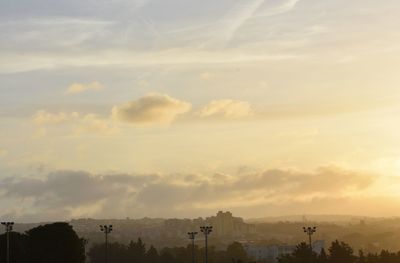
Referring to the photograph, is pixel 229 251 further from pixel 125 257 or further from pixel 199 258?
pixel 125 257

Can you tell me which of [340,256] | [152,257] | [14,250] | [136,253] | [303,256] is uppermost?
[14,250]

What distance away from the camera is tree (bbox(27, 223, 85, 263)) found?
122188mm

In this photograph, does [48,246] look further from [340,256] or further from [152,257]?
[340,256]

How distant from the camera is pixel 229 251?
197500 mm

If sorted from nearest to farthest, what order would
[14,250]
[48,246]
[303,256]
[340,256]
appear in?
[14,250]
[48,246]
[340,256]
[303,256]

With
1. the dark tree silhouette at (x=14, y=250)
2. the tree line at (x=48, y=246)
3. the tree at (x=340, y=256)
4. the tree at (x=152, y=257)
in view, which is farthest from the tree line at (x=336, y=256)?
the dark tree silhouette at (x=14, y=250)

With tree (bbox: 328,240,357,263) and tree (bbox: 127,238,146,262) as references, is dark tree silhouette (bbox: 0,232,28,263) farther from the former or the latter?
tree (bbox: 328,240,357,263)

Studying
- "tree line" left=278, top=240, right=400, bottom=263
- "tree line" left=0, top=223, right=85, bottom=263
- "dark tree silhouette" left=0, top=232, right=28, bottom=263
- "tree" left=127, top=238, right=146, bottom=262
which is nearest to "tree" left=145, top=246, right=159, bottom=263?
"tree" left=127, top=238, right=146, bottom=262

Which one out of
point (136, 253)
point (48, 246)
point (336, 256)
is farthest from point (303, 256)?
point (136, 253)

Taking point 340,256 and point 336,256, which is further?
point 336,256

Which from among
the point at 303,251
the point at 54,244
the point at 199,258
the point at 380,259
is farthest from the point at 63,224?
the point at 199,258

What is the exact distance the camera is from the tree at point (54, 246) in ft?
401

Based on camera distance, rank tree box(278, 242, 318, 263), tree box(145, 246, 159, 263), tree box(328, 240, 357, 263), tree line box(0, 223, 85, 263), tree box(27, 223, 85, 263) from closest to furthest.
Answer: tree line box(0, 223, 85, 263) < tree box(27, 223, 85, 263) < tree box(328, 240, 357, 263) < tree box(278, 242, 318, 263) < tree box(145, 246, 159, 263)

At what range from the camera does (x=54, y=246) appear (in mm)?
123625
